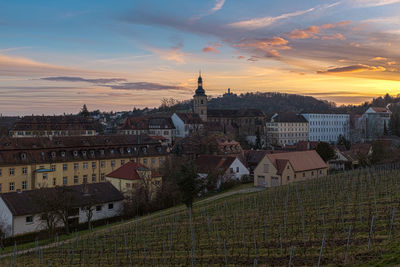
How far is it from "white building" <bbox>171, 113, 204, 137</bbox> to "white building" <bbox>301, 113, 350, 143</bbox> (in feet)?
121

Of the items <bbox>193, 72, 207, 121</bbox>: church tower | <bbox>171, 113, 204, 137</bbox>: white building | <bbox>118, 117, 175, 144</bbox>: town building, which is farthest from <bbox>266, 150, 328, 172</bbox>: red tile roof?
<bbox>193, 72, 207, 121</bbox>: church tower

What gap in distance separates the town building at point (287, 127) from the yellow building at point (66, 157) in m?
61.2

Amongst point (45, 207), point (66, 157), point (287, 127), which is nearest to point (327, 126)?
point (287, 127)

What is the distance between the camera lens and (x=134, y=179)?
3972 centimetres

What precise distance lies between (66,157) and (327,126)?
96179 mm

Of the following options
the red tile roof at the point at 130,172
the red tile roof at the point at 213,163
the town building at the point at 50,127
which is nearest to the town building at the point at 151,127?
the town building at the point at 50,127

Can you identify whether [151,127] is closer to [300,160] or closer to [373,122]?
[300,160]

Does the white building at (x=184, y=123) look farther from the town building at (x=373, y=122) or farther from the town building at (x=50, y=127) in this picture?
the town building at (x=373, y=122)

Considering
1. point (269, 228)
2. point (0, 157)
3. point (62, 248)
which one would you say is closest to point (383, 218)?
point (269, 228)

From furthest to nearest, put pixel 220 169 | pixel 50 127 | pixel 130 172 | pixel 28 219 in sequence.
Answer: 1. pixel 50 127
2. pixel 220 169
3. pixel 130 172
4. pixel 28 219

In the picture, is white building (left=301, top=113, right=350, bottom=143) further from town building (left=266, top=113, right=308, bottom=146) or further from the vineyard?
the vineyard

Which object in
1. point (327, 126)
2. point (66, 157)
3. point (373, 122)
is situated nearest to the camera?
point (66, 157)

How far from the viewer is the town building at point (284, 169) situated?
44000 millimetres

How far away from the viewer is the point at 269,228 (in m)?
19.8
